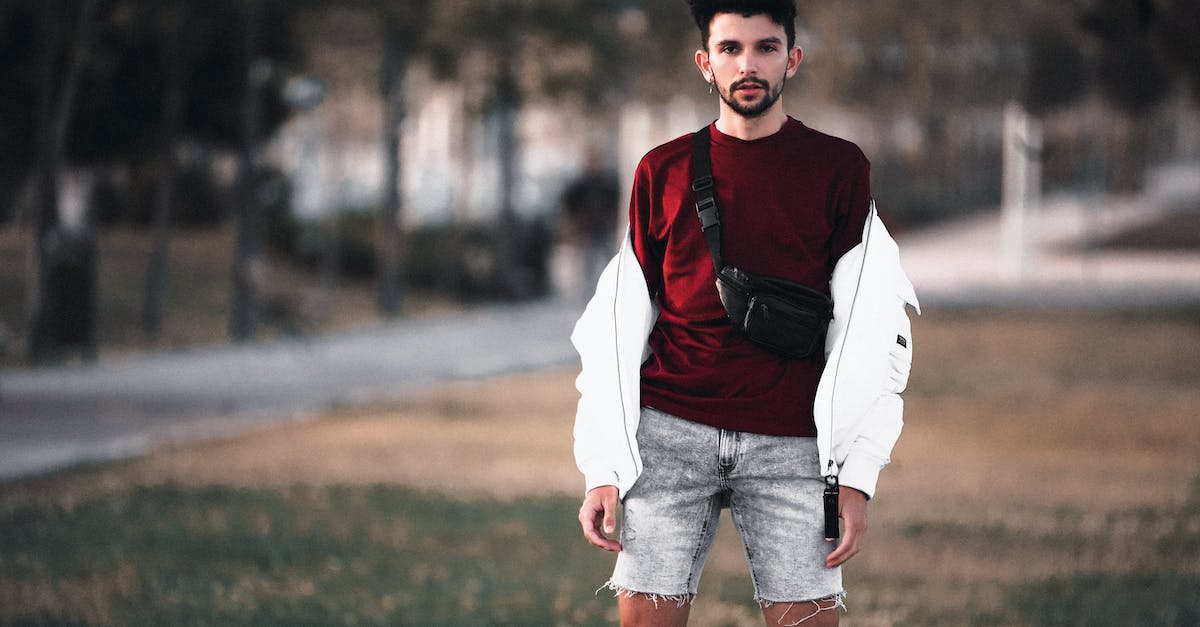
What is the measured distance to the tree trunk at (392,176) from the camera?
24.4 metres

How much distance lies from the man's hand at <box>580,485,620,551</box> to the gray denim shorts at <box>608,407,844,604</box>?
0.04m

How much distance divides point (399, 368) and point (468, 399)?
2.38m

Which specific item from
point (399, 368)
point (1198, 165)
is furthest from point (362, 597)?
point (1198, 165)

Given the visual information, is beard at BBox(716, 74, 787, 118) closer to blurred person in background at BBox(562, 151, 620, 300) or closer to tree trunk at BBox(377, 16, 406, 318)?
tree trunk at BBox(377, 16, 406, 318)

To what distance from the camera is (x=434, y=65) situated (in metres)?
25.8

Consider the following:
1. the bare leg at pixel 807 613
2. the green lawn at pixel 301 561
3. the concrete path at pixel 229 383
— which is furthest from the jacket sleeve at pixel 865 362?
the concrete path at pixel 229 383

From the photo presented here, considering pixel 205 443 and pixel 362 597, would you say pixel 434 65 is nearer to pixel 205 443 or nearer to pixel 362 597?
pixel 205 443

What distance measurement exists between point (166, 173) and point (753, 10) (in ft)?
58.1

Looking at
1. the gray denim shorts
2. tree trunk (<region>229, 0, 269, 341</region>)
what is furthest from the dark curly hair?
tree trunk (<region>229, 0, 269, 341</region>)

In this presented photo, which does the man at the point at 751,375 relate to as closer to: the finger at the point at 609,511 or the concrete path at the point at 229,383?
the finger at the point at 609,511

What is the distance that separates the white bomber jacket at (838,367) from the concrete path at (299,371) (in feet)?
25.4

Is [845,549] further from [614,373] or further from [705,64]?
[705,64]

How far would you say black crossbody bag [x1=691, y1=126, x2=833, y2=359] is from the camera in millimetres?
3842

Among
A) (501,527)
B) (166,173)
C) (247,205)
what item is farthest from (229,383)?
(501,527)
